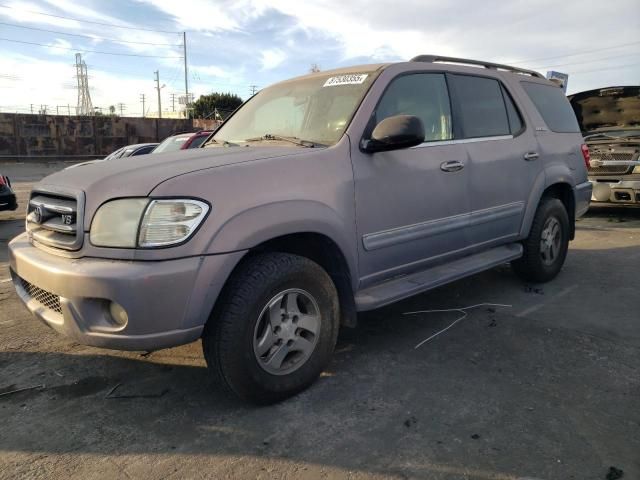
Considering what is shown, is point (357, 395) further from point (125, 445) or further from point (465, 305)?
point (465, 305)

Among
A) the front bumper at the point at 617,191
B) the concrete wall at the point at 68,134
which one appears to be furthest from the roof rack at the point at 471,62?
the concrete wall at the point at 68,134

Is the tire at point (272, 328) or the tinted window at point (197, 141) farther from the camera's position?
the tinted window at point (197, 141)

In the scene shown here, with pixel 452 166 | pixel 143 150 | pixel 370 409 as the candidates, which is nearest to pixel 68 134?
pixel 143 150

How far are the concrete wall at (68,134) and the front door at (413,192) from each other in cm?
2875

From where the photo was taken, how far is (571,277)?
209 inches

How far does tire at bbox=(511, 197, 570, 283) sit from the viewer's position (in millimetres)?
4711

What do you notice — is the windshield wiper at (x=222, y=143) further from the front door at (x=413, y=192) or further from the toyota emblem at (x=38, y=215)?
the toyota emblem at (x=38, y=215)

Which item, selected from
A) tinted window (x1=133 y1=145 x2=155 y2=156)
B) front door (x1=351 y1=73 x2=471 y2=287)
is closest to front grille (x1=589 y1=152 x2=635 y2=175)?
front door (x1=351 y1=73 x2=471 y2=287)

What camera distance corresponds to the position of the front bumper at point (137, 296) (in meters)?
2.30

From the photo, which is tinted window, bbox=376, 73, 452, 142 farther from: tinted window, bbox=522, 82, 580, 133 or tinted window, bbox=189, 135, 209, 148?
tinted window, bbox=189, 135, 209, 148

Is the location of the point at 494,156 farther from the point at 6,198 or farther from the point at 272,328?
the point at 6,198

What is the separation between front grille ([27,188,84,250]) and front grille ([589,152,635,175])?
27.7 feet

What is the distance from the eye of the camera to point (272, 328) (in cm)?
274

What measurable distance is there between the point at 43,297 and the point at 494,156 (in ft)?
10.8
